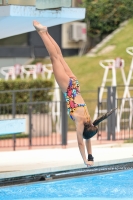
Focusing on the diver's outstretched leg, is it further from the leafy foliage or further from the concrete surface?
the leafy foliage

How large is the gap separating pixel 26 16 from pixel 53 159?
300 centimetres

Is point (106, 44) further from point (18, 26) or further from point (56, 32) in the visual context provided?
point (18, 26)

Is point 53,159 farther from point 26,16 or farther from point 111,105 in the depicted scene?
point 111,105

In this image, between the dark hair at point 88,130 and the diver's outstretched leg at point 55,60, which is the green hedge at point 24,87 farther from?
the dark hair at point 88,130

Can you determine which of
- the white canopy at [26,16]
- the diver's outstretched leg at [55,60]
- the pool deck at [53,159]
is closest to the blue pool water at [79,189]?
the pool deck at [53,159]

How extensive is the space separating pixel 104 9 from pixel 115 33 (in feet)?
4.81

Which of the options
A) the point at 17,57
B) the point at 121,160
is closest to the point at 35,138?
the point at 121,160

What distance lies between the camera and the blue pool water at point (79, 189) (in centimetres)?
926

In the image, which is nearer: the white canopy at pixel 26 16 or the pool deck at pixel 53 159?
the white canopy at pixel 26 16

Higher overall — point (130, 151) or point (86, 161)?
point (86, 161)

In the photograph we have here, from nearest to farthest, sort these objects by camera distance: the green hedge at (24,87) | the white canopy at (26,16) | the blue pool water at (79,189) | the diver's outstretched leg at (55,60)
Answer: the blue pool water at (79,189)
the diver's outstretched leg at (55,60)
the white canopy at (26,16)
the green hedge at (24,87)

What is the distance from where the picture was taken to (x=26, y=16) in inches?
409

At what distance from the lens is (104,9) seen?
85.8 feet

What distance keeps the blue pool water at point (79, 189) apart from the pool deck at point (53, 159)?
0.98 ft
